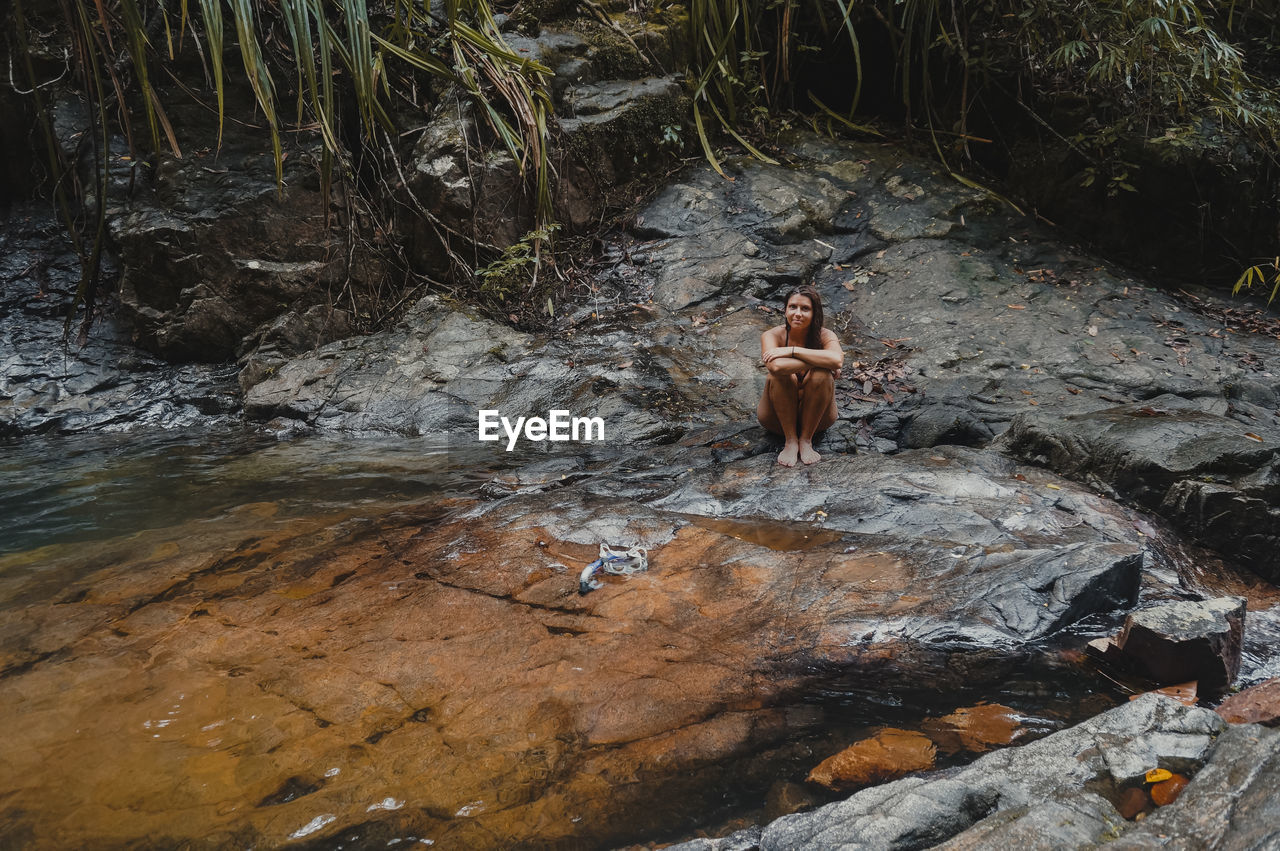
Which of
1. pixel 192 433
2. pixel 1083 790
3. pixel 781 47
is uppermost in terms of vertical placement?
pixel 781 47

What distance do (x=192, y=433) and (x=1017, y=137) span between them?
6.64 metres

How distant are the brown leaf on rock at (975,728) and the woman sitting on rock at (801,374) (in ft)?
5.77

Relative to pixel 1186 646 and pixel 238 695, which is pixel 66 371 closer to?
pixel 238 695

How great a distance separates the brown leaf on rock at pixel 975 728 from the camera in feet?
5.42

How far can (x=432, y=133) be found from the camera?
5641 millimetres

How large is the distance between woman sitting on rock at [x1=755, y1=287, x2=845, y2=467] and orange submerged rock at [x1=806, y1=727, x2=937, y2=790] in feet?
6.09

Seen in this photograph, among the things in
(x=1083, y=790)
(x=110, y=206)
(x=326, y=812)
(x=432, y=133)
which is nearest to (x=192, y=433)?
(x=110, y=206)

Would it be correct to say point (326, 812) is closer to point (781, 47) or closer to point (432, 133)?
point (432, 133)

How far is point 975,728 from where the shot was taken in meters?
1.71

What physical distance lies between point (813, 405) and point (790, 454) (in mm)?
269

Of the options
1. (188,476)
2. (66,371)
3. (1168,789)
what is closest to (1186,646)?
(1168,789)

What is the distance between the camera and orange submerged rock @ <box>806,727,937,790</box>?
5.10 ft

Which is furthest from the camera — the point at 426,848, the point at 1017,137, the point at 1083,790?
the point at 1017,137

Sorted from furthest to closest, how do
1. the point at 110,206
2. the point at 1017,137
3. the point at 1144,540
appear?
the point at 1017,137 < the point at 110,206 < the point at 1144,540
